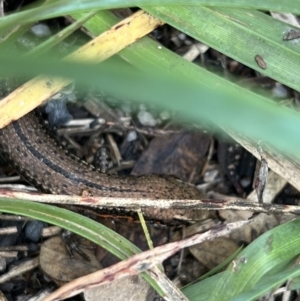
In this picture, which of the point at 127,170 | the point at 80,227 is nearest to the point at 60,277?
the point at 80,227

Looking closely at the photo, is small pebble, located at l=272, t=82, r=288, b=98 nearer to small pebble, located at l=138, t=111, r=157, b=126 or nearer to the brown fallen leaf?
small pebble, located at l=138, t=111, r=157, b=126

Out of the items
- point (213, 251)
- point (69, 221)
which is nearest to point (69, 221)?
point (69, 221)

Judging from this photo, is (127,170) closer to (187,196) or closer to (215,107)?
(187,196)

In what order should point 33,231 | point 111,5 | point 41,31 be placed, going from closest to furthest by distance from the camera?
1. point 111,5
2. point 33,231
3. point 41,31

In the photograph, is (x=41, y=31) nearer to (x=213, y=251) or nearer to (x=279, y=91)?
(x=279, y=91)

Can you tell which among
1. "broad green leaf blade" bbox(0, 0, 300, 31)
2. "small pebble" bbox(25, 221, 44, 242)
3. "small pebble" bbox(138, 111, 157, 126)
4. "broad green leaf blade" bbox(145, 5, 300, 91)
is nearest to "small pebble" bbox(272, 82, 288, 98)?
"broad green leaf blade" bbox(145, 5, 300, 91)

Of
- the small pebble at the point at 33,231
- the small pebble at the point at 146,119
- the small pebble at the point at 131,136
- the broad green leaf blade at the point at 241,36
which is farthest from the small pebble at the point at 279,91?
the small pebble at the point at 33,231

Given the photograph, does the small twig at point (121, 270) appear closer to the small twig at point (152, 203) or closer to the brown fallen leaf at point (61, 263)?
the small twig at point (152, 203)

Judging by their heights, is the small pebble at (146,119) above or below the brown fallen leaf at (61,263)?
above
